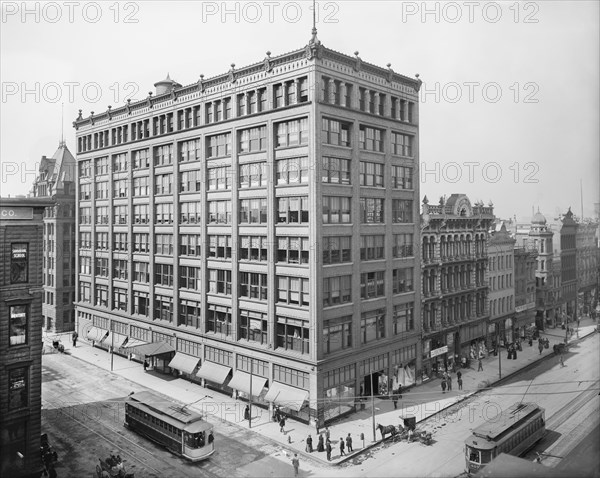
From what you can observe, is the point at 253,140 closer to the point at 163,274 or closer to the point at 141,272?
the point at 163,274

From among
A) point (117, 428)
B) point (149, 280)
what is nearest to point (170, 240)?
point (149, 280)

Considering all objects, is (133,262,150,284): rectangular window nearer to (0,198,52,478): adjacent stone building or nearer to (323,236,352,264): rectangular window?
(323,236,352,264): rectangular window

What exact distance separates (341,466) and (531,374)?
30311 mm

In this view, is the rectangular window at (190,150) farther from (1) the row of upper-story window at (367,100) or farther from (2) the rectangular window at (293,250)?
(1) the row of upper-story window at (367,100)

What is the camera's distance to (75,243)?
7244cm

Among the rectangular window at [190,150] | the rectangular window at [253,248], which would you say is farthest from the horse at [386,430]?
the rectangular window at [190,150]

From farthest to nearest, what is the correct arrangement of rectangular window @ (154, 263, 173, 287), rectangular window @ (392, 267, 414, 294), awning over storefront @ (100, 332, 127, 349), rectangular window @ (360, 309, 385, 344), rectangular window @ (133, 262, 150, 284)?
awning over storefront @ (100, 332, 127, 349) < rectangular window @ (133, 262, 150, 284) < rectangular window @ (154, 263, 173, 287) < rectangular window @ (392, 267, 414, 294) < rectangular window @ (360, 309, 385, 344)

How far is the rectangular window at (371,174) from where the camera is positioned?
44.1m

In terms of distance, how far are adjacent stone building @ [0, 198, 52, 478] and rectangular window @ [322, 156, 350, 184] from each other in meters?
20.4

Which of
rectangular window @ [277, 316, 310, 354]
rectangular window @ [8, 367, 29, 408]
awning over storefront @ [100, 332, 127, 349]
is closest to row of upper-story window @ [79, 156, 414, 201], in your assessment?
rectangular window @ [277, 316, 310, 354]

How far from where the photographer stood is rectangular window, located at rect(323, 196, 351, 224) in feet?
133

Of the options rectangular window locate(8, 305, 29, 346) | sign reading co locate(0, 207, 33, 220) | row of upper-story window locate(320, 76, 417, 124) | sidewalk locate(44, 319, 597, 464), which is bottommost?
sidewalk locate(44, 319, 597, 464)

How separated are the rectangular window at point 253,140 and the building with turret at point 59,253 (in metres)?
39.7

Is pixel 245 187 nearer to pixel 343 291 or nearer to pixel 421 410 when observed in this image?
pixel 343 291
